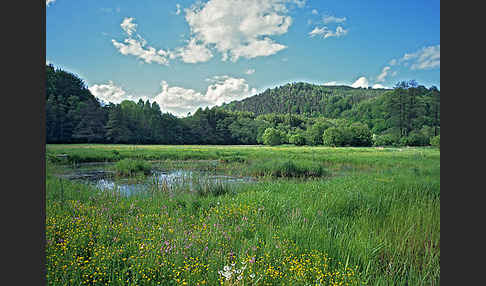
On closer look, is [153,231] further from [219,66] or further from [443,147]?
[219,66]

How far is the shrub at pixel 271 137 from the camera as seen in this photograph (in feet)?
41.2

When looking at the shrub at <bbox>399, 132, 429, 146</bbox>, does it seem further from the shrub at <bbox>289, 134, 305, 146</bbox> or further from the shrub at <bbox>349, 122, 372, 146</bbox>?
the shrub at <bbox>289, 134, 305, 146</bbox>

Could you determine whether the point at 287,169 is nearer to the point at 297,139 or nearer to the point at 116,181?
the point at 297,139

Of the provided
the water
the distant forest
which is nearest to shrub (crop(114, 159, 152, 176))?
the water

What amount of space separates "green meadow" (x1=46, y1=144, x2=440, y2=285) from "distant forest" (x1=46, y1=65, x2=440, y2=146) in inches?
22.2

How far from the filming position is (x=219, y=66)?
7.28 meters

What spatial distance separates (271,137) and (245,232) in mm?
9335

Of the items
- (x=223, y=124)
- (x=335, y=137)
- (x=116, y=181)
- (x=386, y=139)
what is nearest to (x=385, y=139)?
(x=386, y=139)

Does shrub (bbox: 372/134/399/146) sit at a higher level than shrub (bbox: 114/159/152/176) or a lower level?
higher

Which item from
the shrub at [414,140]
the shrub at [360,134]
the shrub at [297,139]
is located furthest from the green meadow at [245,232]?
the shrub at [297,139]

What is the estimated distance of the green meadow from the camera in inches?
91.1

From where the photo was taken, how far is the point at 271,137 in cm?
1258
